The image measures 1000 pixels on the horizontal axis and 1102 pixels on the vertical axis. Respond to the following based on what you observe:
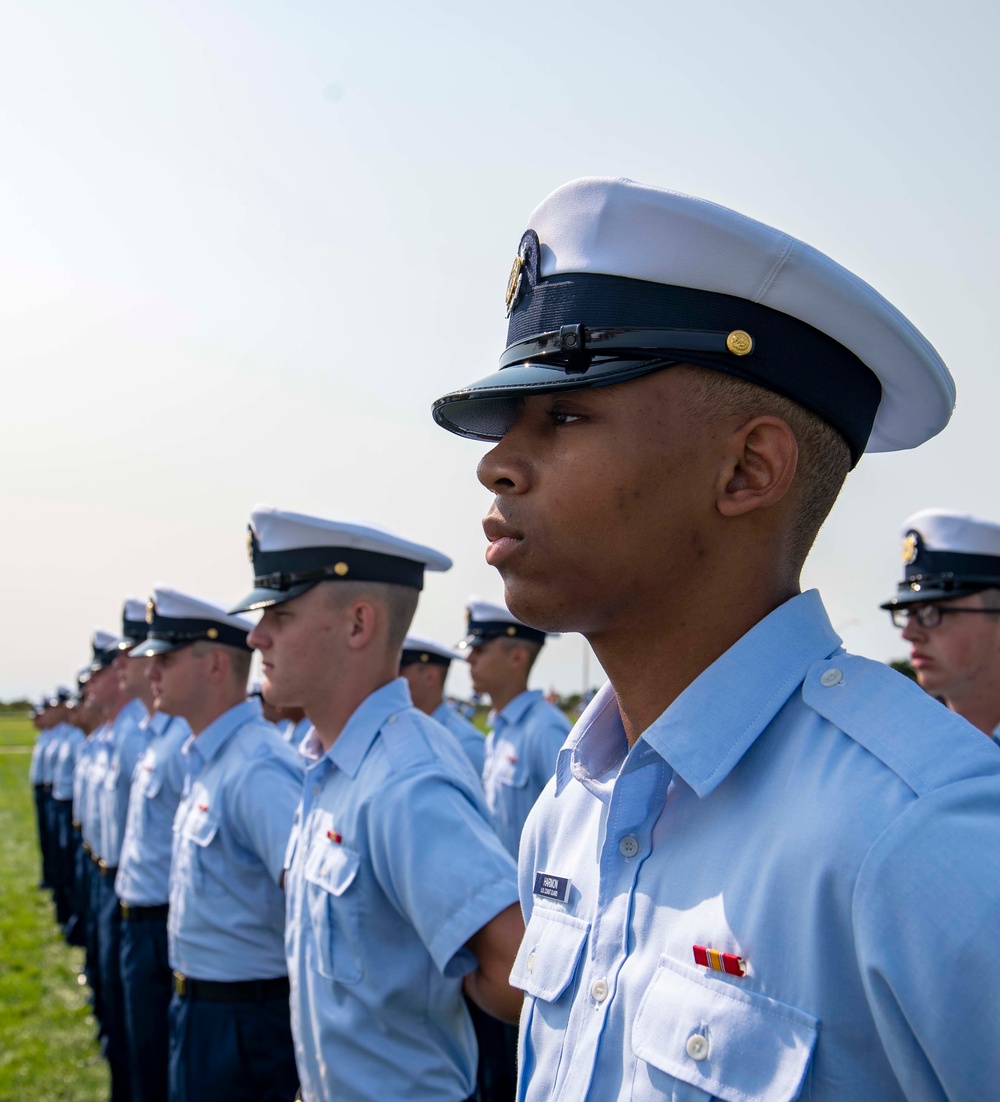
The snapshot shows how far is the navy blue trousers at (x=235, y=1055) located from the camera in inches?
181

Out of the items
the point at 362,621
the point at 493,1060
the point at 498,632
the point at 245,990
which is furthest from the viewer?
the point at 498,632

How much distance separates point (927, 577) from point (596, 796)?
355 centimetres

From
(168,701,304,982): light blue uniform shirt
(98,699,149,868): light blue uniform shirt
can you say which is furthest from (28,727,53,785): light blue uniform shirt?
(168,701,304,982): light blue uniform shirt

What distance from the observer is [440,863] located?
310cm

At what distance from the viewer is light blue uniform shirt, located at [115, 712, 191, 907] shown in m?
6.96

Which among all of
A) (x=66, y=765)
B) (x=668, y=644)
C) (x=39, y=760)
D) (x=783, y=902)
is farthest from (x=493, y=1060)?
(x=39, y=760)

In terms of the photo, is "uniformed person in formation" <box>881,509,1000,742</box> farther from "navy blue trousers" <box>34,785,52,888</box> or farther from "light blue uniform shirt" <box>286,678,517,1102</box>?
"navy blue trousers" <box>34,785,52,888</box>

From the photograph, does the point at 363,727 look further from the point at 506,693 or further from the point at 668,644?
the point at 506,693

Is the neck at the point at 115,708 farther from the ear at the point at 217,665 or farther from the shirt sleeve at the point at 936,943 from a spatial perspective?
the shirt sleeve at the point at 936,943

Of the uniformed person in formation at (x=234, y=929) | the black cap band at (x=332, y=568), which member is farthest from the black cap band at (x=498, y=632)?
the black cap band at (x=332, y=568)

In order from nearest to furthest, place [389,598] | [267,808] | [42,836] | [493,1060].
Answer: [389,598] → [267,808] → [493,1060] → [42,836]

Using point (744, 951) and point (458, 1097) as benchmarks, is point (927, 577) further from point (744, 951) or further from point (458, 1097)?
point (744, 951)

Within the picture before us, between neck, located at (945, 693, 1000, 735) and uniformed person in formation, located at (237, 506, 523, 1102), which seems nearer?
uniformed person in formation, located at (237, 506, 523, 1102)

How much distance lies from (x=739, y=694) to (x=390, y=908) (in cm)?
202
